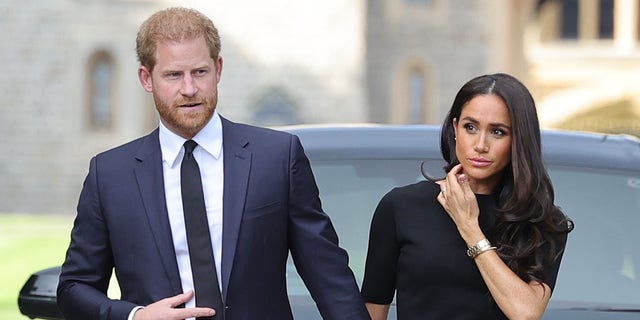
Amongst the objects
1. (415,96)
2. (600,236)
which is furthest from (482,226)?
(415,96)

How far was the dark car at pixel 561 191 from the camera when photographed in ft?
13.9

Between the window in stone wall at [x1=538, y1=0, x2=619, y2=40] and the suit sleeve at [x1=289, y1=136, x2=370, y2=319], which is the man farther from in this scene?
the window in stone wall at [x1=538, y1=0, x2=619, y2=40]

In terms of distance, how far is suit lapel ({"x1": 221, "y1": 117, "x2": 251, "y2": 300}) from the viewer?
11.1 ft

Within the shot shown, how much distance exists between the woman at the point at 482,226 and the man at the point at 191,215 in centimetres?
15

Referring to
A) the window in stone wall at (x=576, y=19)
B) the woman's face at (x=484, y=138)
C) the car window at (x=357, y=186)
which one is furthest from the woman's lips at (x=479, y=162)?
the window in stone wall at (x=576, y=19)

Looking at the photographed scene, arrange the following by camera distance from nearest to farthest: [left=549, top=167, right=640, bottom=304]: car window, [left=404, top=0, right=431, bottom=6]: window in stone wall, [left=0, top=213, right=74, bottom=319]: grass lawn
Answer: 1. [left=549, top=167, right=640, bottom=304]: car window
2. [left=0, top=213, right=74, bottom=319]: grass lawn
3. [left=404, top=0, right=431, bottom=6]: window in stone wall

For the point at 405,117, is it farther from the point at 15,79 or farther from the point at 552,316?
the point at 552,316

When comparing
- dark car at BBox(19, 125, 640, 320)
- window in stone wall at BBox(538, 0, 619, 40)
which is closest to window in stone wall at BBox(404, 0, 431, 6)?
window in stone wall at BBox(538, 0, 619, 40)

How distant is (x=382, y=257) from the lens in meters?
3.51

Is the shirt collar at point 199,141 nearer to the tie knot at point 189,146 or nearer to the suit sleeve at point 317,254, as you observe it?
the tie knot at point 189,146

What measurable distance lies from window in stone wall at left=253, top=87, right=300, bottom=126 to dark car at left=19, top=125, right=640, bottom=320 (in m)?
26.5

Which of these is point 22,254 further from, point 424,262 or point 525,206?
point 525,206

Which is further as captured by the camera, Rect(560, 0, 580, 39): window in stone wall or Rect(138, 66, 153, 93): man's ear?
Rect(560, 0, 580, 39): window in stone wall

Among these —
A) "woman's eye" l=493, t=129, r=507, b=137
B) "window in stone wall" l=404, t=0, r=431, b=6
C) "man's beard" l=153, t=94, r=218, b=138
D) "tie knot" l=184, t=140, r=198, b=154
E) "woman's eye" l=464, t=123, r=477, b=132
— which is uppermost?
"man's beard" l=153, t=94, r=218, b=138
